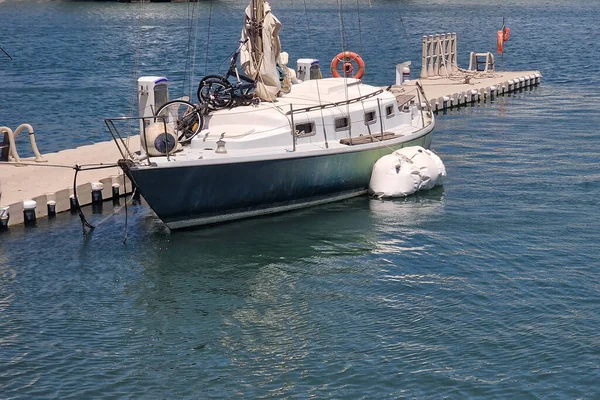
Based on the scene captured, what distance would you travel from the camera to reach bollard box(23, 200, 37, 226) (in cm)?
2588

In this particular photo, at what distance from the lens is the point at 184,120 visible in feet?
90.0

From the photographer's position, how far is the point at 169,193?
25281 millimetres

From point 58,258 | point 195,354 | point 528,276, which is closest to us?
point 195,354

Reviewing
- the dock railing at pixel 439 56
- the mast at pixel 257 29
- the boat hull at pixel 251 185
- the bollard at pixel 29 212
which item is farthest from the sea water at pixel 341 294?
the dock railing at pixel 439 56

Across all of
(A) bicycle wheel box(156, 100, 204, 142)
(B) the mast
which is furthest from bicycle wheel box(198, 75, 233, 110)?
(B) the mast

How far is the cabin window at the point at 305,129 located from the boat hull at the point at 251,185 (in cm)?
84

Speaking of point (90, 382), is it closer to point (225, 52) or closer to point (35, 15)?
point (225, 52)

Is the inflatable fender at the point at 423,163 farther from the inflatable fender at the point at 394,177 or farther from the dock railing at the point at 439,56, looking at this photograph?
the dock railing at the point at 439,56

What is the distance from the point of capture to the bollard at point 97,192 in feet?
92.2

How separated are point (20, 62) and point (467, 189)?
46600 mm

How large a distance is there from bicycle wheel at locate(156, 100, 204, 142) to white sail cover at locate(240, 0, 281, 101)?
2340mm

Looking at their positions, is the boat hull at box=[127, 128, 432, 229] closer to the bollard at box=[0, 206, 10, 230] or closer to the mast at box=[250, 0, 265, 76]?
the bollard at box=[0, 206, 10, 230]

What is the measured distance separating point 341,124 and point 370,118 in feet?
4.87

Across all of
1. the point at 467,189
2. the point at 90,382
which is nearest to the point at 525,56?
the point at 467,189
